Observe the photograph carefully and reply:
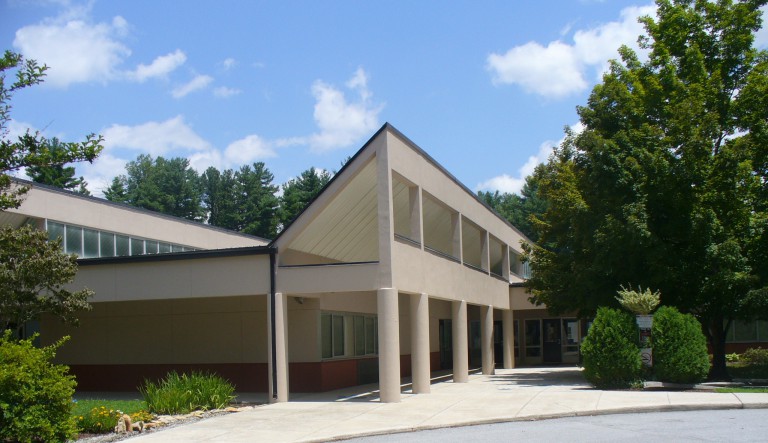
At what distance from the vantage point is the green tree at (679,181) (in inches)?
1000

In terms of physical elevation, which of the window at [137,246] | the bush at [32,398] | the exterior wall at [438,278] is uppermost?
the window at [137,246]

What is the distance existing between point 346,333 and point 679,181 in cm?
1189

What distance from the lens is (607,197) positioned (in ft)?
87.0

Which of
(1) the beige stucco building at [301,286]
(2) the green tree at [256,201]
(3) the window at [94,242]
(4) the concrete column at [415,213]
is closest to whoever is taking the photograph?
(1) the beige stucco building at [301,286]

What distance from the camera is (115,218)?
1219 inches

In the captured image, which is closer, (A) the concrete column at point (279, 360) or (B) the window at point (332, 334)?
(A) the concrete column at point (279, 360)

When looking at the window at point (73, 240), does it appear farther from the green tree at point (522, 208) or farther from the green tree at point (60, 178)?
the green tree at point (522, 208)

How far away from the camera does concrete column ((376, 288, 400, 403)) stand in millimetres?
20109

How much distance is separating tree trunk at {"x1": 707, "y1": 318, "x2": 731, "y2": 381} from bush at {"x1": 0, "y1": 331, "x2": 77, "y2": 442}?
20497mm

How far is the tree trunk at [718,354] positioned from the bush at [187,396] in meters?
16.2

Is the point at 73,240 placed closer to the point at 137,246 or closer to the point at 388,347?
the point at 137,246

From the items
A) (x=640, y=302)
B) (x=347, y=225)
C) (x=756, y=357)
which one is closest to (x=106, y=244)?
(x=347, y=225)

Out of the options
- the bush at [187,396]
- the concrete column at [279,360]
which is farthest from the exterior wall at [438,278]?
the bush at [187,396]

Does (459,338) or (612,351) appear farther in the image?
(459,338)
